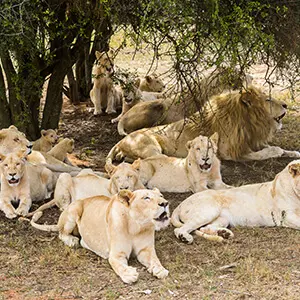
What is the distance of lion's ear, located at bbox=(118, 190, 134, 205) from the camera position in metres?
6.07

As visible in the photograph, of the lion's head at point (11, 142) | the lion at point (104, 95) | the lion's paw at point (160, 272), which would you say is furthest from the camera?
the lion at point (104, 95)

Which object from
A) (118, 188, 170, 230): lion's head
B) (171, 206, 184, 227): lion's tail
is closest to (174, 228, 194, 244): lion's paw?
(171, 206, 184, 227): lion's tail

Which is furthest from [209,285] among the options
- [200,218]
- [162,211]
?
[200,218]

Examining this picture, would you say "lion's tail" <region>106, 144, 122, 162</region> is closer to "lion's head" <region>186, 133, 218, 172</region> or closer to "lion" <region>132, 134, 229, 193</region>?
"lion" <region>132, 134, 229, 193</region>

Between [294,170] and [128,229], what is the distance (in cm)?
183

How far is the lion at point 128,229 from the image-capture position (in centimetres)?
587

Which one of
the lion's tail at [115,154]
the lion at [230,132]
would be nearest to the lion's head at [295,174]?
the lion at [230,132]

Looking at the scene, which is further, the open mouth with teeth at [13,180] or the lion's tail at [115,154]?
the lion's tail at [115,154]

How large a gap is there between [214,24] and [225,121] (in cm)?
322

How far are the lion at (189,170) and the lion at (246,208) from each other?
104cm

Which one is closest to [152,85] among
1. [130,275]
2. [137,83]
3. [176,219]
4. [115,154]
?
[137,83]

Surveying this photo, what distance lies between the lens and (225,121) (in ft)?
33.0

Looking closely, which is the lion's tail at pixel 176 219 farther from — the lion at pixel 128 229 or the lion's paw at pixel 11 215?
the lion's paw at pixel 11 215

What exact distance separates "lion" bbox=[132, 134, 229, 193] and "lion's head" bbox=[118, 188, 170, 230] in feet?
7.39
